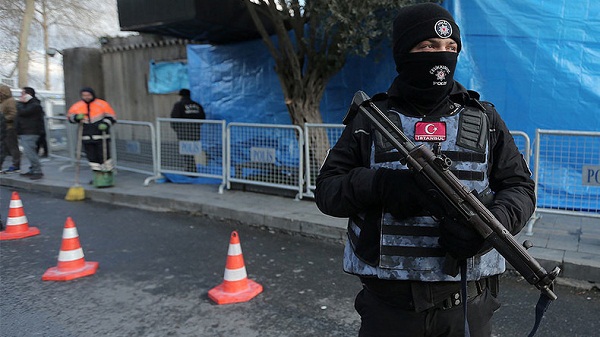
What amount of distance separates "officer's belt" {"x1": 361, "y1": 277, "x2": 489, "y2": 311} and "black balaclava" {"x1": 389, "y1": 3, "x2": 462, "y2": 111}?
2.09 feet

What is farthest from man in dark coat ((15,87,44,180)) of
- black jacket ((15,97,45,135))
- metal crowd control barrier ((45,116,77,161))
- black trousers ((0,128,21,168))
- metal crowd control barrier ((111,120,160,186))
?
metal crowd control barrier ((111,120,160,186))

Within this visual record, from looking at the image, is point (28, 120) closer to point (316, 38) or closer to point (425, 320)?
point (316, 38)

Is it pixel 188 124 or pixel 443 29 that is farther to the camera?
pixel 188 124

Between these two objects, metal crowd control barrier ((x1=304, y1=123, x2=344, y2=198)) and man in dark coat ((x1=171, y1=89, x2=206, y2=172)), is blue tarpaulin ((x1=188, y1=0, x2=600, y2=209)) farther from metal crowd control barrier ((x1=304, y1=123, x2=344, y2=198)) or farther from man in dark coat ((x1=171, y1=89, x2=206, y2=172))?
man in dark coat ((x1=171, y1=89, x2=206, y2=172))

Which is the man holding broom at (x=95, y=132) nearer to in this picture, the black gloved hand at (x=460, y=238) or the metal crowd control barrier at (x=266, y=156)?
the metal crowd control barrier at (x=266, y=156)

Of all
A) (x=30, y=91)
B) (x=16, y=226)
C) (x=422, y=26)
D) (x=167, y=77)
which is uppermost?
(x=167, y=77)

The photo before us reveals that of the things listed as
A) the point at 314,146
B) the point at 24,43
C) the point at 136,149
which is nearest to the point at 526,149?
the point at 314,146

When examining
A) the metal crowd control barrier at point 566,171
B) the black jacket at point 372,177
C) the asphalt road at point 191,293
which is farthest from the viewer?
the metal crowd control barrier at point 566,171

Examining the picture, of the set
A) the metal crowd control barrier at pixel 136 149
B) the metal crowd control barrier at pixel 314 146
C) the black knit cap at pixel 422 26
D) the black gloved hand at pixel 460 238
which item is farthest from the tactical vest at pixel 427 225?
the metal crowd control barrier at pixel 136 149

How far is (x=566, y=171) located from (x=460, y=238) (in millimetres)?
4939

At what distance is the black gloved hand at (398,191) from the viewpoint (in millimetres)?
1425

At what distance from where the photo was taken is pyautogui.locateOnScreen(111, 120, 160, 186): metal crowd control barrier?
8.38m

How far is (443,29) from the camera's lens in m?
1.52

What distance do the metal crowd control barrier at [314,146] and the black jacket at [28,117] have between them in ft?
19.4
